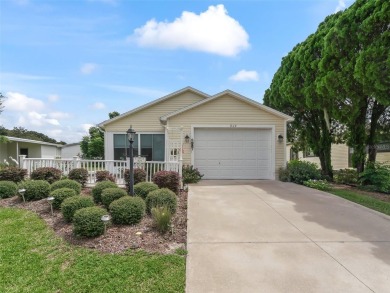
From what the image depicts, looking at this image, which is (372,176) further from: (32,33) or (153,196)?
(32,33)

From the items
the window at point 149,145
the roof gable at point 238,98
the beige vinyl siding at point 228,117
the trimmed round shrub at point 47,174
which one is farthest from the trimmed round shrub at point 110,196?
the window at point 149,145

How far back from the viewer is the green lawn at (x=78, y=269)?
3.18 m

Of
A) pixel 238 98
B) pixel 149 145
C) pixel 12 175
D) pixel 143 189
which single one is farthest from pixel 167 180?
pixel 149 145

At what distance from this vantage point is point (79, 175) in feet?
28.4

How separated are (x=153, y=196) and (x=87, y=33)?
6.83 meters

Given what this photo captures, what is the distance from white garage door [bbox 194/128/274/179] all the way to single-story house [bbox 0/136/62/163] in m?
15.7

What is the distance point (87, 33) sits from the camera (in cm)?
941

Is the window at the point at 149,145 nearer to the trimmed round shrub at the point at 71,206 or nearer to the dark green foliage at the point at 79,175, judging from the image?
the dark green foliage at the point at 79,175

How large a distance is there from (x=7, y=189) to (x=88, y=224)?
185 inches

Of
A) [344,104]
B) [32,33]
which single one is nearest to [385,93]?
[344,104]

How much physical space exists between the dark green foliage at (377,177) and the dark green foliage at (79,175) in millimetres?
10427

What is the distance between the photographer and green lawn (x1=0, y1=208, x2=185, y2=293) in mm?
3182

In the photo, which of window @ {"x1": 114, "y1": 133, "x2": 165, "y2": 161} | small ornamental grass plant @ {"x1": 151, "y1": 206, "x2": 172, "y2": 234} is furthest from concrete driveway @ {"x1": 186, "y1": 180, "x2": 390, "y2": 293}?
window @ {"x1": 114, "y1": 133, "x2": 165, "y2": 161}

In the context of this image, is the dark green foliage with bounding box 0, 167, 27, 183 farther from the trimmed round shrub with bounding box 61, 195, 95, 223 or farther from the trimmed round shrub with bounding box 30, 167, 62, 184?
the trimmed round shrub with bounding box 61, 195, 95, 223
